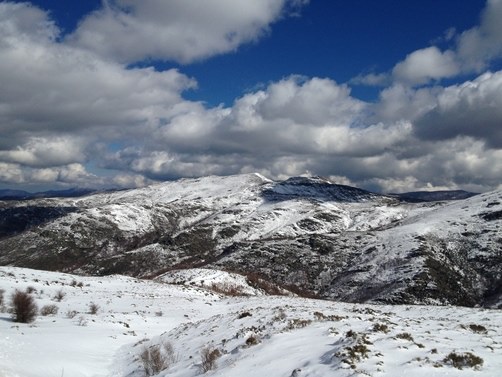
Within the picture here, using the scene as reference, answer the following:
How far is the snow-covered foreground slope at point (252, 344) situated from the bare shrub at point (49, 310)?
58cm

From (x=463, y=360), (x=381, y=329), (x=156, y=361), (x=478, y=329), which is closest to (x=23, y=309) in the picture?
(x=156, y=361)

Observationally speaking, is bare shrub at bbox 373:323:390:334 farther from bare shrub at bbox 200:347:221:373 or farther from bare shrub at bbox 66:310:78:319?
bare shrub at bbox 66:310:78:319

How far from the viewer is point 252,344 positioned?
60.8 ft

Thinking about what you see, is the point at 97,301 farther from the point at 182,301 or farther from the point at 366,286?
the point at 366,286

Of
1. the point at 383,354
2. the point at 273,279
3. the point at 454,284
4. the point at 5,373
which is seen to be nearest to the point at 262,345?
the point at 383,354

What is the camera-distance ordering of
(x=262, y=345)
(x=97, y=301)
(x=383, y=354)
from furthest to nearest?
(x=97, y=301)
(x=262, y=345)
(x=383, y=354)

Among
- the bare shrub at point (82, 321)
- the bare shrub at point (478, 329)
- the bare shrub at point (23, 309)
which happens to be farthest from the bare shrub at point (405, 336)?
the bare shrub at point (23, 309)

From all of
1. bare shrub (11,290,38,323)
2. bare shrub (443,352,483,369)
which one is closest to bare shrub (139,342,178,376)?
bare shrub (11,290,38,323)

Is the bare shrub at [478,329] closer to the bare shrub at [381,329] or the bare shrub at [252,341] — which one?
the bare shrub at [381,329]

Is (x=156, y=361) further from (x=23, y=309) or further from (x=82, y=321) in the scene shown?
(x=23, y=309)

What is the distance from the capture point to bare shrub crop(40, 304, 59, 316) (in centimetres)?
3212

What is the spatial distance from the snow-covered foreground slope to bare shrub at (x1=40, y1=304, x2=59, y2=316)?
58 cm

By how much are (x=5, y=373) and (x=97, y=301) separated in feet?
84.0

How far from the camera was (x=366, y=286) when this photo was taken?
139500 millimetres
